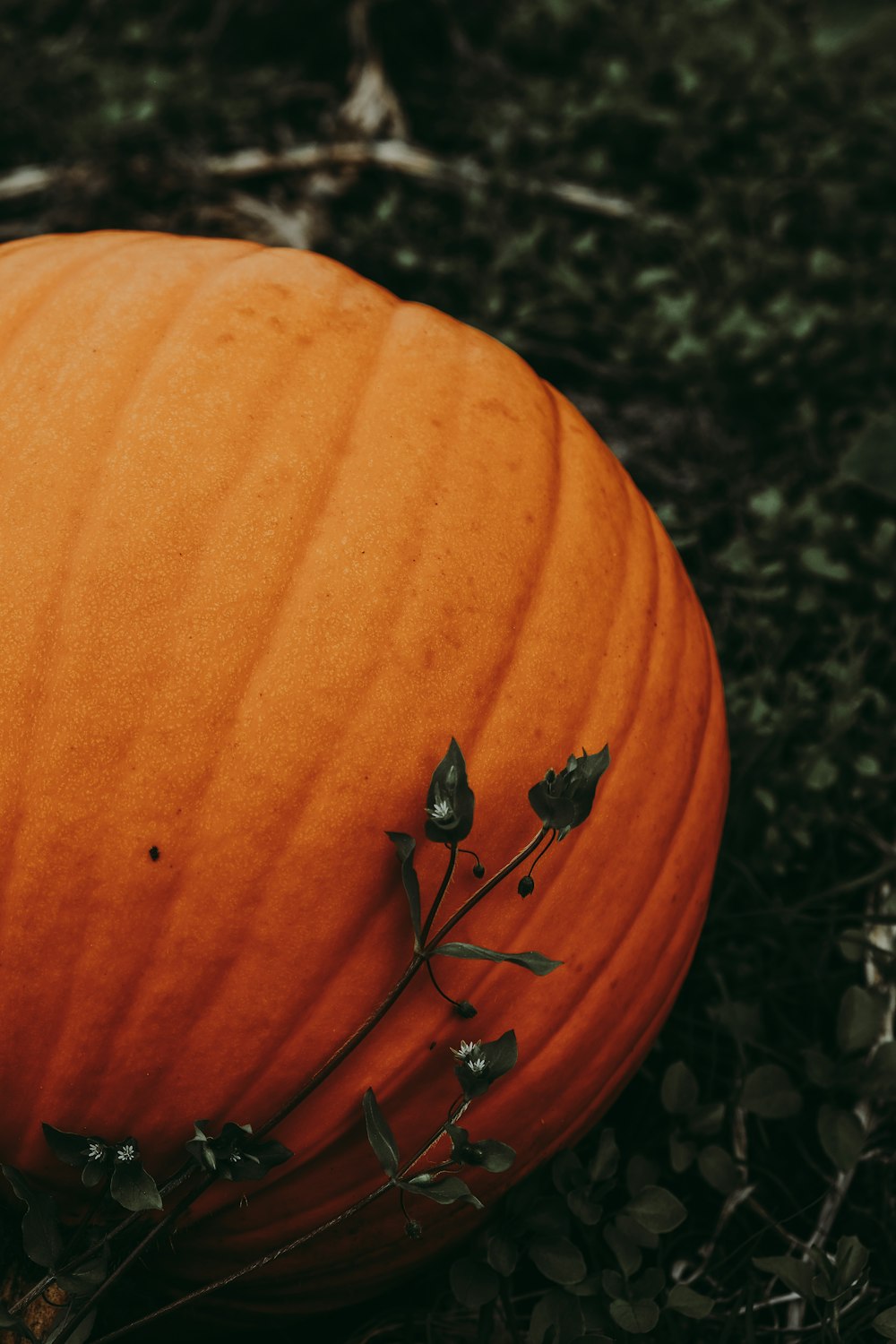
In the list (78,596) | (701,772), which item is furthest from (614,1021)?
(78,596)

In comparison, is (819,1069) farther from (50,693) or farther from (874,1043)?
(50,693)

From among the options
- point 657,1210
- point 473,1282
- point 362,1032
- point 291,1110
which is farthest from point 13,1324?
point 657,1210

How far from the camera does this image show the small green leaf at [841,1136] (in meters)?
1.58

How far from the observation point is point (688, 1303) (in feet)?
4.58

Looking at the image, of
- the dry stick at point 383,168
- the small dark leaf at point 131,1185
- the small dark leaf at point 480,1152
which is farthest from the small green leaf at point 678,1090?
the dry stick at point 383,168

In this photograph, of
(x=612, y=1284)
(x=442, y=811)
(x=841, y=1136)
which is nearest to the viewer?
(x=442, y=811)

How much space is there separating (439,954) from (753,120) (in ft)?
8.08

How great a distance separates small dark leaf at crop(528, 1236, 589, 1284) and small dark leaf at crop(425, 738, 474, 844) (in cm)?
63

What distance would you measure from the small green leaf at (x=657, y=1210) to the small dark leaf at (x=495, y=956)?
1.69ft

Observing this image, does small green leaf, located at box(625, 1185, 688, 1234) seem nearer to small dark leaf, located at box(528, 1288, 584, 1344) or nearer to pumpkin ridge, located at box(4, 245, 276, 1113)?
small dark leaf, located at box(528, 1288, 584, 1344)

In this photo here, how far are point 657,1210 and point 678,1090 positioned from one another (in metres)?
0.19

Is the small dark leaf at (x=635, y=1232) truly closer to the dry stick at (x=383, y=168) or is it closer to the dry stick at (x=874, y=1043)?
the dry stick at (x=874, y=1043)

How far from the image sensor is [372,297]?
58.6 inches

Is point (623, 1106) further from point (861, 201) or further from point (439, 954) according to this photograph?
point (861, 201)
